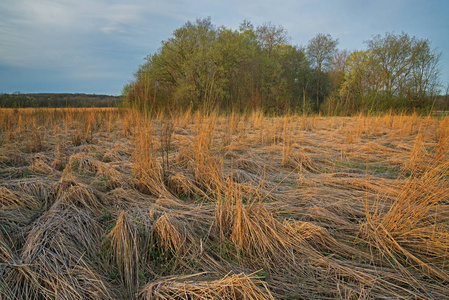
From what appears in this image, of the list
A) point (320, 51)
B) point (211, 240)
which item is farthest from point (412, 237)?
point (320, 51)

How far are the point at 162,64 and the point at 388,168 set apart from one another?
1522 centimetres

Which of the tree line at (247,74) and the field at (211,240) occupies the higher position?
the tree line at (247,74)

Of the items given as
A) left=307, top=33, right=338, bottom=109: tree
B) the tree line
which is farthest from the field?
left=307, top=33, right=338, bottom=109: tree

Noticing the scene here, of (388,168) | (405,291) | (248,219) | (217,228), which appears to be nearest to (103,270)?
(217,228)

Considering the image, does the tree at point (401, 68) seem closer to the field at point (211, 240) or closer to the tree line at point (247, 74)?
the tree line at point (247, 74)

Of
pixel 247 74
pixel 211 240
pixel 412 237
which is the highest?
pixel 247 74

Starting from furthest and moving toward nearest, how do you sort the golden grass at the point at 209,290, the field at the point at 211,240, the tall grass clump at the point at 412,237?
the tall grass clump at the point at 412,237
the field at the point at 211,240
the golden grass at the point at 209,290

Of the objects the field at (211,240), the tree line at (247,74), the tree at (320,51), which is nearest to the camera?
the field at (211,240)

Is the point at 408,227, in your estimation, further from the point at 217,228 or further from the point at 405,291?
the point at 217,228

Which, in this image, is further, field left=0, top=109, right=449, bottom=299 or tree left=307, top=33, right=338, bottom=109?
tree left=307, top=33, right=338, bottom=109

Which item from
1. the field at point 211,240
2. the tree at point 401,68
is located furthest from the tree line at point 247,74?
the field at point 211,240

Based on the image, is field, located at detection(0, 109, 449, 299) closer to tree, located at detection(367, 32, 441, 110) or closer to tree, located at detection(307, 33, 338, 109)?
tree, located at detection(367, 32, 441, 110)

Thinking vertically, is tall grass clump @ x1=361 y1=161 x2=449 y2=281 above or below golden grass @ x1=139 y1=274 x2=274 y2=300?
above

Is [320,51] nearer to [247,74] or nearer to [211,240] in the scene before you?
[247,74]
